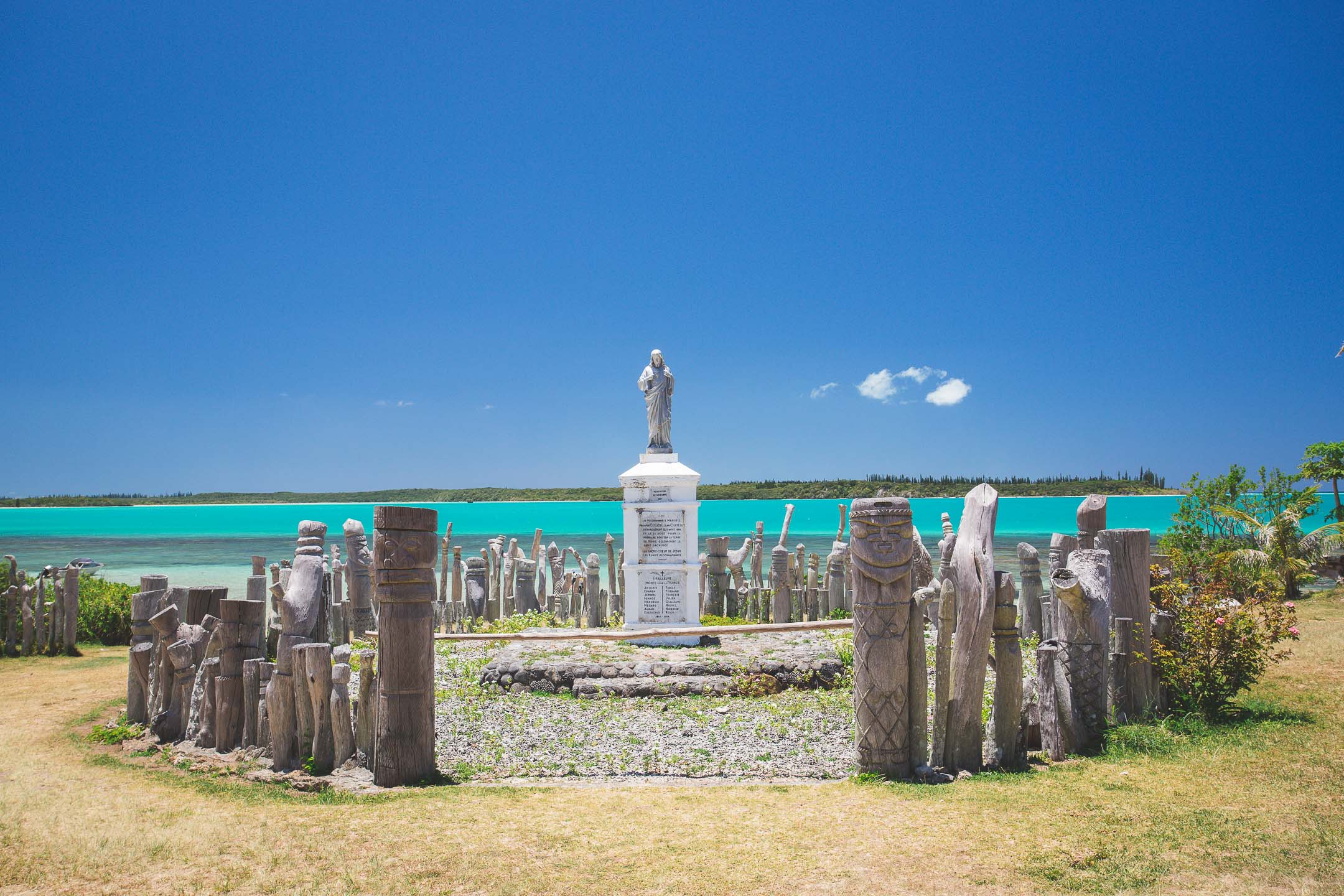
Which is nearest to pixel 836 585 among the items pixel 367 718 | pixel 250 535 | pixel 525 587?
pixel 525 587

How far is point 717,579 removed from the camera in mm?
13609

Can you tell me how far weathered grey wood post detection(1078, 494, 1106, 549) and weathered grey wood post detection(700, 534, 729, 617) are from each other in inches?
249

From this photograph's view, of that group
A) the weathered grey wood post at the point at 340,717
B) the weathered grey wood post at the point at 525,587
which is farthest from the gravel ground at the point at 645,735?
the weathered grey wood post at the point at 525,587

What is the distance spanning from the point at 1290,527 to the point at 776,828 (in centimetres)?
1512

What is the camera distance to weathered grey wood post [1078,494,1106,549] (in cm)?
786

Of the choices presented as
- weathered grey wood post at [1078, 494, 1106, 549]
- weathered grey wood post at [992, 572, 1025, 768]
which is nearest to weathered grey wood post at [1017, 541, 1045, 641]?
weathered grey wood post at [1078, 494, 1106, 549]

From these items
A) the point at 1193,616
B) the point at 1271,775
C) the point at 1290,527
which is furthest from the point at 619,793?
the point at 1290,527

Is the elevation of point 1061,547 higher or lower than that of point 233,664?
higher

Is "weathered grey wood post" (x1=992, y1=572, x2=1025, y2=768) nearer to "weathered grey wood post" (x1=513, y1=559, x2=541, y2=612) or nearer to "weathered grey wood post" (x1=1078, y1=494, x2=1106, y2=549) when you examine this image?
"weathered grey wood post" (x1=1078, y1=494, x2=1106, y2=549)

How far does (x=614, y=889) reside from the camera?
13.2ft

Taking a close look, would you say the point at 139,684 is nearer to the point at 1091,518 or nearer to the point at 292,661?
the point at 292,661

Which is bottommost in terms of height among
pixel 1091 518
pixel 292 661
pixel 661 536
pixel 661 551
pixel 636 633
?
pixel 636 633

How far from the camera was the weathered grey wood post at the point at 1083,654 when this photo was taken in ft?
20.1

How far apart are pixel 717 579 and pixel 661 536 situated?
2.01 metres
